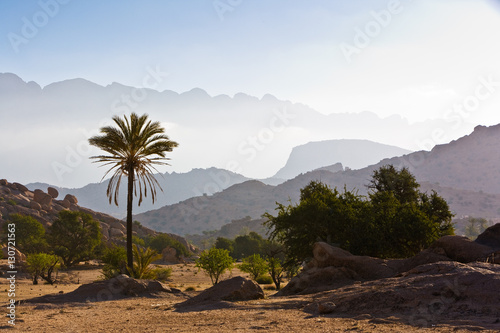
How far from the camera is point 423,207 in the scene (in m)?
38.8

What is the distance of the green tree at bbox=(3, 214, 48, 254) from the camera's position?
56.9m

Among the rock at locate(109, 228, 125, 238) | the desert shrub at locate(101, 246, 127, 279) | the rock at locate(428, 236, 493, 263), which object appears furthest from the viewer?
the rock at locate(109, 228, 125, 238)

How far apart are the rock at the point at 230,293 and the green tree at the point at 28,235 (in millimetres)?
44127

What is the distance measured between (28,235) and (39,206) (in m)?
23.6

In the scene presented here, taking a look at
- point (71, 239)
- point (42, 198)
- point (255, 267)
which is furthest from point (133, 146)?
point (42, 198)

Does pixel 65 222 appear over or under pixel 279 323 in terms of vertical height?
over

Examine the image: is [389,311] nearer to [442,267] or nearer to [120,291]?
[442,267]

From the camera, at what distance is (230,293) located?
19.4 metres

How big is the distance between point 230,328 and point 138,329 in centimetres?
293

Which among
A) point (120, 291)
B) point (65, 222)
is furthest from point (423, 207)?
point (65, 222)

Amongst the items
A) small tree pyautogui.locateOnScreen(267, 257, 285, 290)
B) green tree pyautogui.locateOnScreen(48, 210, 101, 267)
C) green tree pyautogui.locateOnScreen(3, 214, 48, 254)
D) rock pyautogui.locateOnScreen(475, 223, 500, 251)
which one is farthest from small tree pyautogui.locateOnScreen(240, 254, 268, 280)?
green tree pyautogui.locateOnScreen(3, 214, 48, 254)

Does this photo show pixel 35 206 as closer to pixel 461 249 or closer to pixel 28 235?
pixel 28 235

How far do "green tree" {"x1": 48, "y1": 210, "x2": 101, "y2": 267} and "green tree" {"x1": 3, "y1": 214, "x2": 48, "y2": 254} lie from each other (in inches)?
65.3

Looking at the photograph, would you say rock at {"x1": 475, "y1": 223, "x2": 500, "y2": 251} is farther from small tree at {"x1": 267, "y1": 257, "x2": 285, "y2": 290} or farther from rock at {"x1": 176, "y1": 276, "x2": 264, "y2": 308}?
small tree at {"x1": 267, "y1": 257, "x2": 285, "y2": 290}
